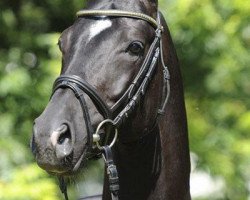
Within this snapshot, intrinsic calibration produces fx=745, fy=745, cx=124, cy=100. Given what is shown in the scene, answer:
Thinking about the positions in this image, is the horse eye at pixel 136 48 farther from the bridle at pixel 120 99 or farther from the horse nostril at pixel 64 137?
the horse nostril at pixel 64 137

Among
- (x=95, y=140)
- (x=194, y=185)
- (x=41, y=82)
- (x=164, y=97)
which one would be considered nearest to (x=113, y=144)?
(x=95, y=140)

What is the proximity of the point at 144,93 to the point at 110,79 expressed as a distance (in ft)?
0.57

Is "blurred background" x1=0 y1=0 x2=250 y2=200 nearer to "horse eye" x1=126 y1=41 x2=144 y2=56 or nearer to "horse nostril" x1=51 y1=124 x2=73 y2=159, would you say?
"horse eye" x1=126 y1=41 x2=144 y2=56

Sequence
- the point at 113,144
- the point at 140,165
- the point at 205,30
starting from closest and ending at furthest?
the point at 113,144
the point at 140,165
the point at 205,30

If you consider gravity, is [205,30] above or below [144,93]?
above

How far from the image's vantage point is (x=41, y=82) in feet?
15.3

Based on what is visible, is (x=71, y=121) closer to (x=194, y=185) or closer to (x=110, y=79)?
(x=110, y=79)

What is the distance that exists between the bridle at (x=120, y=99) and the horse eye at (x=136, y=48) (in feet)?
0.19

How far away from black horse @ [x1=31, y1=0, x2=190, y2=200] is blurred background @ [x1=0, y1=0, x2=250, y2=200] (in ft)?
5.79

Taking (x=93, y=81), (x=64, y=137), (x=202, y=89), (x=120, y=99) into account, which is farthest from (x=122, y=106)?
(x=202, y=89)

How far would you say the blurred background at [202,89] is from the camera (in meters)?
4.54

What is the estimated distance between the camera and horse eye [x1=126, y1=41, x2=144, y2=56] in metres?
2.48

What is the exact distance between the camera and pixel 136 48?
2494 millimetres

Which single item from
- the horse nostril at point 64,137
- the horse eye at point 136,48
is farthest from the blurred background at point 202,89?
the horse nostril at point 64,137
